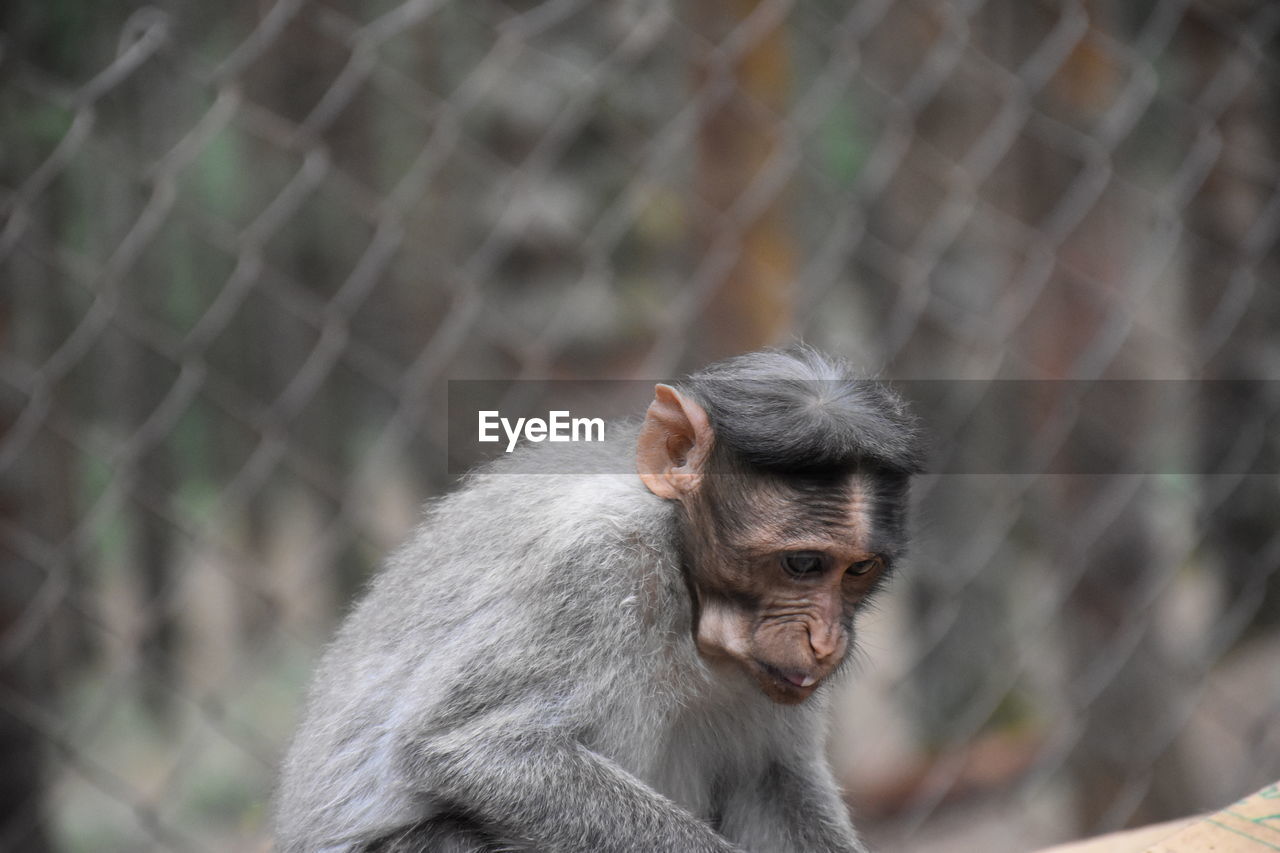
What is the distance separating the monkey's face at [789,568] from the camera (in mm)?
2191

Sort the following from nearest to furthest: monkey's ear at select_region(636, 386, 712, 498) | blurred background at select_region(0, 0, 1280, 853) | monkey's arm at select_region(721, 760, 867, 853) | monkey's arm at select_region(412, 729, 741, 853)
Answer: monkey's arm at select_region(412, 729, 741, 853)
monkey's ear at select_region(636, 386, 712, 498)
monkey's arm at select_region(721, 760, 867, 853)
blurred background at select_region(0, 0, 1280, 853)

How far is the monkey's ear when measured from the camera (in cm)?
230

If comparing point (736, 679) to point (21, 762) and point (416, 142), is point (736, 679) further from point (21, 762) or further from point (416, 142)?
point (416, 142)

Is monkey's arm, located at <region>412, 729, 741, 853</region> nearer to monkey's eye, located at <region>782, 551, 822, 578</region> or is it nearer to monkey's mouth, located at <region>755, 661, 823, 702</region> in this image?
monkey's mouth, located at <region>755, 661, 823, 702</region>

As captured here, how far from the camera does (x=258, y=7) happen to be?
3.81 metres

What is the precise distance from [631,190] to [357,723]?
6.40ft

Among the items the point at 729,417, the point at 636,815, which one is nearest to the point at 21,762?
the point at 636,815

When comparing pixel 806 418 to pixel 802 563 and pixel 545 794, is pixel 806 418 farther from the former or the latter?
pixel 545 794

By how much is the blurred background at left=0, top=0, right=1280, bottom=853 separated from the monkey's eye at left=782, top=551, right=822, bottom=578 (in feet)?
4.03

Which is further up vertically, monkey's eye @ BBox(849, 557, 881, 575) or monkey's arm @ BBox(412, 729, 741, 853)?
monkey's eye @ BBox(849, 557, 881, 575)

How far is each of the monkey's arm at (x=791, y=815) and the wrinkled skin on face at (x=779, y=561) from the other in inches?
23.4

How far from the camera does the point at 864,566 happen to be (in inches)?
89.3

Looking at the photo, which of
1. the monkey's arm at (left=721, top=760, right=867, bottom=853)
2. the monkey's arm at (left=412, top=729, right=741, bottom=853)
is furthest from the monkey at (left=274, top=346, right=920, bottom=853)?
the monkey's arm at (left=721, top=760, right=867, bottom=853)

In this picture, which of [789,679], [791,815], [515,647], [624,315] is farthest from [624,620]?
[624,315]
